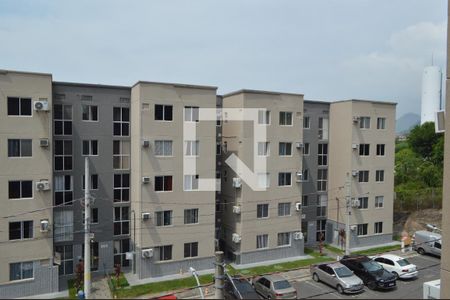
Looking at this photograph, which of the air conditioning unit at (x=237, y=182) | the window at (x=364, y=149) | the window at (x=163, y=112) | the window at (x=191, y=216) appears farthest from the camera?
the window at (x=364, y=149)

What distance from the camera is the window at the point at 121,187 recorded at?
24094 millimetres

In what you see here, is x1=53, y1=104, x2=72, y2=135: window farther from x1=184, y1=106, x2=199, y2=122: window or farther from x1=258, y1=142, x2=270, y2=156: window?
x1=258, y1=142, x2=270, y2=156: window

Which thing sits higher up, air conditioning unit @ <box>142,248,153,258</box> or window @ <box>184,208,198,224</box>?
window @ <box>184,208,198,224</box>

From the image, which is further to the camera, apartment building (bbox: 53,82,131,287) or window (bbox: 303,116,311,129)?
window (bbox: 303,116,311,129)

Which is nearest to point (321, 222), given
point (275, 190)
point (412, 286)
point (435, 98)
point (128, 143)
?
point (275, 190)

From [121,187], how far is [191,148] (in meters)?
5.12

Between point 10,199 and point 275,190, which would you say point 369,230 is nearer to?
point 275,190

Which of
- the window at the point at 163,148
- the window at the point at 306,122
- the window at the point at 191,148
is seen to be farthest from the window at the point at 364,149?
the window at the point at 163,148

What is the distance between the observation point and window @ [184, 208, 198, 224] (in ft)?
78.8

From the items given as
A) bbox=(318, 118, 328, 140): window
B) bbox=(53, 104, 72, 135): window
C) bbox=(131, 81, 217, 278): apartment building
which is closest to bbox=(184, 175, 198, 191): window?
bbox=(131, 81, 217, 278): apartment building

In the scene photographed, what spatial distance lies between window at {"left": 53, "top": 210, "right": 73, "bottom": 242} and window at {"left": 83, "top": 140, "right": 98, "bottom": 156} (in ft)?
12.1

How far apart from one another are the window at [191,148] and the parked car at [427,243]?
17926 mm

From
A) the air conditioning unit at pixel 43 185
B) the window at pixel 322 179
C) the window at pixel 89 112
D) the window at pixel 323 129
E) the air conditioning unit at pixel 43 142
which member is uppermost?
the window at pixel 89 112

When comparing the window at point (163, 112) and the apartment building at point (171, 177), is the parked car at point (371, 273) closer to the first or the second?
the apartment building at point (171, 177)
